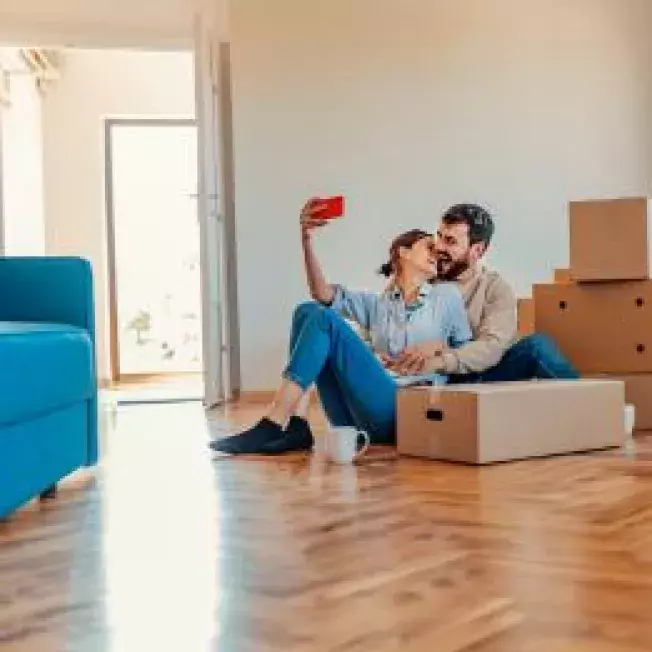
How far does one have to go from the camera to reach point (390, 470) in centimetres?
301

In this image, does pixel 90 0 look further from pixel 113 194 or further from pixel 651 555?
pixel 651 555

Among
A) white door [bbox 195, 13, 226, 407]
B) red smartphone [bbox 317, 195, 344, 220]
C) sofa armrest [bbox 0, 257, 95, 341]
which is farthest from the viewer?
white door [bbox 195, 13, 226, 407]

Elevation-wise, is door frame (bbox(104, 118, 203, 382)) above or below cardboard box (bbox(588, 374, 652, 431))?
above

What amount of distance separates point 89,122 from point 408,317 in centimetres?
498

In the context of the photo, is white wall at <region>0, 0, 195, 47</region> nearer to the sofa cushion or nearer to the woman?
the woman

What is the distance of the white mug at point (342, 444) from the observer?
10.3 ft

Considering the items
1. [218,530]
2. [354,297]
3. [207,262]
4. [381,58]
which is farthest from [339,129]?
[218,530]

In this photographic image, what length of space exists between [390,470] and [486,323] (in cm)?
72

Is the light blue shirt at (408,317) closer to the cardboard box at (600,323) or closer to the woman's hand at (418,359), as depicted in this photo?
the woman's hand at (418,359)

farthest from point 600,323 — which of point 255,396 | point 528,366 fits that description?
point 255,396

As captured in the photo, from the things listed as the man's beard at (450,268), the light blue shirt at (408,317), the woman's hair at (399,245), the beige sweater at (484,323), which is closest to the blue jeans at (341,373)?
the light blue shirt at (408,317)

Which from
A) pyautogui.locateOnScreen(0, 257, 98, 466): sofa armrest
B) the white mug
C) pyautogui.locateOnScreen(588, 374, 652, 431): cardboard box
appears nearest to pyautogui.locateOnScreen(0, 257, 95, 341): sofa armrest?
pyautogui.locateOnScreen(0, 257, 98, 466): sofa armrest

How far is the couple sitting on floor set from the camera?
327 cm

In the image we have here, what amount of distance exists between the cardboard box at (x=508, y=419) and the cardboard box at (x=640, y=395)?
505 millimetres
